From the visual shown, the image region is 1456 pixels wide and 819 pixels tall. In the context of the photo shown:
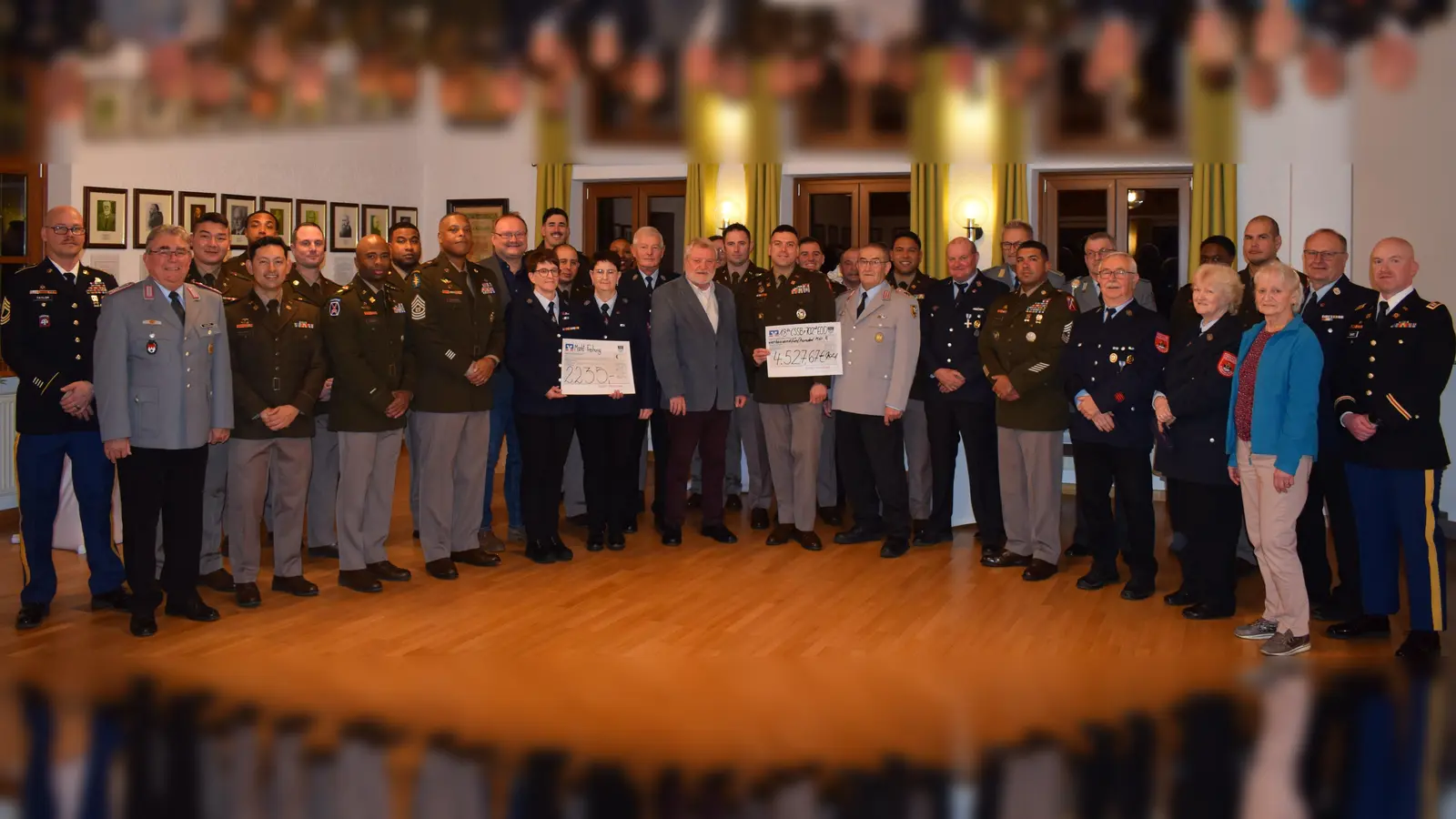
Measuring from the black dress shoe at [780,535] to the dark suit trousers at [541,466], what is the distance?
1129 millimetres

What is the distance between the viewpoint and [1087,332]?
5043 millimetres

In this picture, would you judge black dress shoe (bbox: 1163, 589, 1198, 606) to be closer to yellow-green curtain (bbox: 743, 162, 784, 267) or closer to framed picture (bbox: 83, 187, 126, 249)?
yellow-green curtain (bbox: 743, 162, 784, 267)

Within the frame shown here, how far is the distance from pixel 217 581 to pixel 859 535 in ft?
9.98

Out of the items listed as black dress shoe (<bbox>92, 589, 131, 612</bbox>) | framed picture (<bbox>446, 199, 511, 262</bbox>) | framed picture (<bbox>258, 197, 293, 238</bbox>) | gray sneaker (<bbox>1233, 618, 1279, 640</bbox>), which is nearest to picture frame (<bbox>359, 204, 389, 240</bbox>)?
framed picture (<bbox>446, 199, 511, 262</bbox>)

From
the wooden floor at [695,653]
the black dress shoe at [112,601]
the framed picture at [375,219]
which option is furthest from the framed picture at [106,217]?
the black dress shoe at [112,601]

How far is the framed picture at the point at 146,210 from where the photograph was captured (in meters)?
7.97

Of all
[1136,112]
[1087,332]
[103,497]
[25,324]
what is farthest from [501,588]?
[1136,112]

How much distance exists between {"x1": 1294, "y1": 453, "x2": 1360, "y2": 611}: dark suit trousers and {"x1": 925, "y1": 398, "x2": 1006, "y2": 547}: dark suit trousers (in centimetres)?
137

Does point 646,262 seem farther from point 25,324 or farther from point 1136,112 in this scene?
point 1136,112

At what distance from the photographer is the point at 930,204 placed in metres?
9.28

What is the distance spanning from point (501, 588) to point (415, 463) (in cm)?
76

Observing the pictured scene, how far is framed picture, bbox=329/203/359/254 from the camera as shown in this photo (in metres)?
9.74

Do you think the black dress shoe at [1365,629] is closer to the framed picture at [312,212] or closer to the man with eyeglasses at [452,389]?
the man with eyeglasses at [452,389]

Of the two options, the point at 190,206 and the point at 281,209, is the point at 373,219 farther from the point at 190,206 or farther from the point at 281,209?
the point at 190,206
